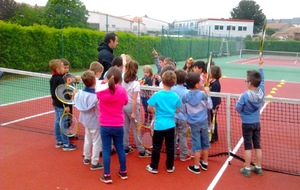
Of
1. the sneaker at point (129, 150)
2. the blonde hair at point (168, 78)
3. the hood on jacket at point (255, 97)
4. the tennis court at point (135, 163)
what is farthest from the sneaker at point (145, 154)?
the hood on jacket at point (255, 97)

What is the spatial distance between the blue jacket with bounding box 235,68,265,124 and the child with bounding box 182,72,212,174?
0.47m

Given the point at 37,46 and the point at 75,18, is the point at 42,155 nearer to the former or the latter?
the point at 37,46

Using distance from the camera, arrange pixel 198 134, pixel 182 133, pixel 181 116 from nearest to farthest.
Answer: pixel 198 134, pixel 181 116, pixel 182 133

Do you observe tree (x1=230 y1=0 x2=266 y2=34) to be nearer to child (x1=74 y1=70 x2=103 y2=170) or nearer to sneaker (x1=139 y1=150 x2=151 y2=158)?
sneaker (x1=139 y1=150 x2=151 y2=158)

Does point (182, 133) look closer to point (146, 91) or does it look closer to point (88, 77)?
point (146, 91)

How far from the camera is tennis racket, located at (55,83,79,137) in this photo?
206 inches

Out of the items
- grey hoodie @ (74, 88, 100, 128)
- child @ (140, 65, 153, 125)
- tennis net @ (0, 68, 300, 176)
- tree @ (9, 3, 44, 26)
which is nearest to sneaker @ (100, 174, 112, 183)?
grey hoodie @ (74, 88, 100, 128)

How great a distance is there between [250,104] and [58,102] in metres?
3.25

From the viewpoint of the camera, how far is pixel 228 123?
5.27 m

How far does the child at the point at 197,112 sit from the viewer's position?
181 inches

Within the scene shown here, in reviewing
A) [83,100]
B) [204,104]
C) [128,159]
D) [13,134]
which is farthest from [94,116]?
[13,134]

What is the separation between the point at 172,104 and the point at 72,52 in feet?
42.8

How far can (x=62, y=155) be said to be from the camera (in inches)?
208

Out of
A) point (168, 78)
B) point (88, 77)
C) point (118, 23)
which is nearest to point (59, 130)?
point (88, 77)
